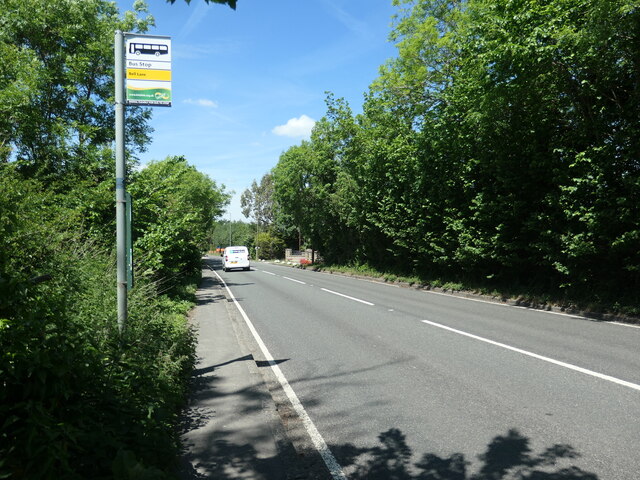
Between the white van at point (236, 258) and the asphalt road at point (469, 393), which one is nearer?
the asphalt road at point (469, 393)

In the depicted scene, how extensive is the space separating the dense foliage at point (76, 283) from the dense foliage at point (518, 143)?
9.40m

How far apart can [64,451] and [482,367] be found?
567 cm

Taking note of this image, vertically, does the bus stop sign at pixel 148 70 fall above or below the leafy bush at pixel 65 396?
above

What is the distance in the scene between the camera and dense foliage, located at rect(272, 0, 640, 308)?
1012 centimetres

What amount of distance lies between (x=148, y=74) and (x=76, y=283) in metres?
2.90

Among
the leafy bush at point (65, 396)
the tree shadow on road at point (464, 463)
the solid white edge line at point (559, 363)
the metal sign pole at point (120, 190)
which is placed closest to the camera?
the leafy bush at point (65, 396)

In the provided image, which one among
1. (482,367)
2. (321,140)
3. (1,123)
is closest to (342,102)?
(321,140)

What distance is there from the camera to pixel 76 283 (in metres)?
5.84

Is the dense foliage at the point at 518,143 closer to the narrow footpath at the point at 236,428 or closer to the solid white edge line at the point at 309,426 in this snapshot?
the solid white edge line at the point at 309,426

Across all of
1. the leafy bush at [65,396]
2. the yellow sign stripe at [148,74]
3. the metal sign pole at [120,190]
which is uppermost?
the yellow sign stripe at [148,74]

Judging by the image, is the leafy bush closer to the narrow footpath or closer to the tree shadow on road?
the narrow footpath

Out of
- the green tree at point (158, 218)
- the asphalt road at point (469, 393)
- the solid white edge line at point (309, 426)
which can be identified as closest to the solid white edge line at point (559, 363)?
the asphalt road at point (469, 393)

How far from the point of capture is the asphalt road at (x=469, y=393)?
12.2ft

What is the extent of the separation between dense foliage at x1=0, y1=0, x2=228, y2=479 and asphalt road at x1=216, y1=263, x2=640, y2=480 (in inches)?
72.6
